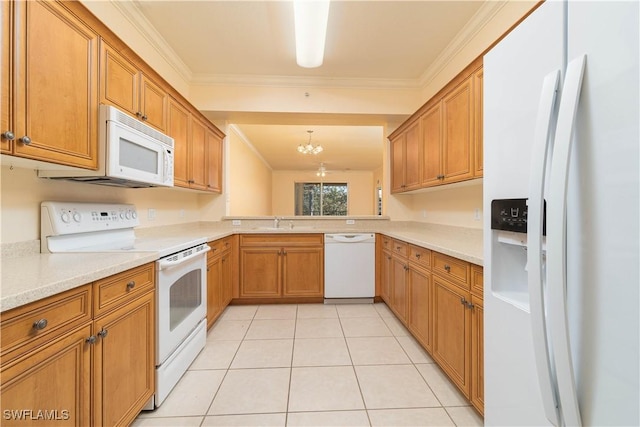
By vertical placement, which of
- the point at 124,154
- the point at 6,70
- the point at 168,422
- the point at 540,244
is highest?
the point at 6,70

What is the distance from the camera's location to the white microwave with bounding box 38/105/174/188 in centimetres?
154

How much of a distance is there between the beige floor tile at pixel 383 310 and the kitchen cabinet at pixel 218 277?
1.71 meters

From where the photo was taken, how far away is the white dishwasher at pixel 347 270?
132 inches

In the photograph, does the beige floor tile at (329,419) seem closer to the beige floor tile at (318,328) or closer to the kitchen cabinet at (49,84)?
the beige floor tile at (318,328)

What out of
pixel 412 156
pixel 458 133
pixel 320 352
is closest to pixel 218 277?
pixel 320 352

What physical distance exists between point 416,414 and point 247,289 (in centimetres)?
225

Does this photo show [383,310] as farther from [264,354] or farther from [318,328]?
[264,354]

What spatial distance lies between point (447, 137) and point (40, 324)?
2544 millimetres

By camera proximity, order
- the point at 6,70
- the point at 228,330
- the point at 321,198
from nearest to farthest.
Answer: the point at 6,70 → the point at 228,330 → the point at 321,198

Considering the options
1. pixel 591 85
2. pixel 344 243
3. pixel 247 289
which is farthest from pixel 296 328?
pixel 591 85

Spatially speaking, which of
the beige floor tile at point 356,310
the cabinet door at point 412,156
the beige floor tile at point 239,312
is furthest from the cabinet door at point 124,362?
the cabinet door at point 412,156

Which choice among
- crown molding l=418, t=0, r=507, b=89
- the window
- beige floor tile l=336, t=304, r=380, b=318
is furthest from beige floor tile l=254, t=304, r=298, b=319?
the window

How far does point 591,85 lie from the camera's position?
0.59 meters

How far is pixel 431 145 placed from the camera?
8.20ft
